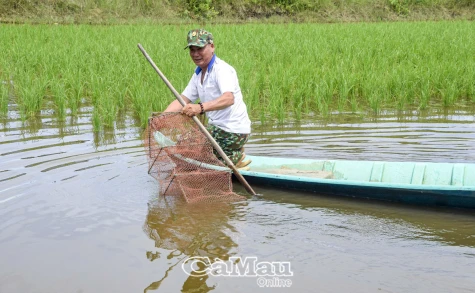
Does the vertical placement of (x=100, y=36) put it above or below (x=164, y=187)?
above

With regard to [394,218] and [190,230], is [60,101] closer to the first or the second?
[190,230]

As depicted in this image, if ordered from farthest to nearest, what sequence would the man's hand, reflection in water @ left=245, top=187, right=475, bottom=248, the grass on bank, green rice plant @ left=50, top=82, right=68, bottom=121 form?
1. the grass on bank
2. green rice plant @ left=50, top=82, right=68, bottom=121
3. the man's hand
4. reflection in water @ left=245, top=187, right=475, bottom=248

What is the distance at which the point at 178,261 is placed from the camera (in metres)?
3.29

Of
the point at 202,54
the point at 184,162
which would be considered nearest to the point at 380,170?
the point at 184,162

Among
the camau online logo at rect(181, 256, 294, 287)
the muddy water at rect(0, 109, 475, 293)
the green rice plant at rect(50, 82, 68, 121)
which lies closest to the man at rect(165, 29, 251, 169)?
the muddy water at rect(0, 109, 475, 293)

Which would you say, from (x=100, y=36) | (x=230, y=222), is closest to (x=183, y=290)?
(x=230, y=222)

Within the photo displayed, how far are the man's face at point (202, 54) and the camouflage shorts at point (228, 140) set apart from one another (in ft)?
1.66

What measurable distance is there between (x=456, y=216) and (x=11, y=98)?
5691 mm

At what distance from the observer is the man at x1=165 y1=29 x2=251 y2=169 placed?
4316mm

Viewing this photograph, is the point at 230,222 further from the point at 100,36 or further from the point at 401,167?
the point at 100,36

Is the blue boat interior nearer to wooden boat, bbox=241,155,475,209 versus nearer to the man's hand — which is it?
wooden boat, bbox=241,155,475,209

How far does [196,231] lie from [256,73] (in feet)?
16.1

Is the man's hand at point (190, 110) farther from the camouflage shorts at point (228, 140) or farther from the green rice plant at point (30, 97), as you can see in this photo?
the green rice plant at point (30, 97)

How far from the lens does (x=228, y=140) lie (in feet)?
15.2
